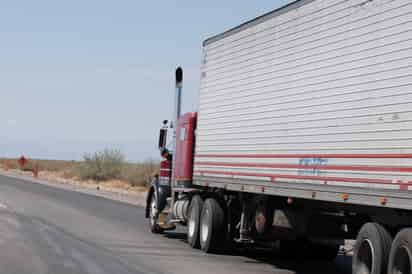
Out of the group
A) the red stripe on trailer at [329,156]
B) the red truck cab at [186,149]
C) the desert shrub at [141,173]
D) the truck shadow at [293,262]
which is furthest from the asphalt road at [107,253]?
the desert shrub at [141,173]

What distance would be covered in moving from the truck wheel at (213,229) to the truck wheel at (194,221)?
1.76 feet

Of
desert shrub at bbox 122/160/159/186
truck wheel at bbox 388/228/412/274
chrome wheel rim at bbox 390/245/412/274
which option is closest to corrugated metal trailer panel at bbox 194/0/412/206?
truck wheel at bbox 388/228/412/274

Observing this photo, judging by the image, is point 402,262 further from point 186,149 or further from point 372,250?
point 186,149

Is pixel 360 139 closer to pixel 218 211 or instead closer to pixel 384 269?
pixel 384 269

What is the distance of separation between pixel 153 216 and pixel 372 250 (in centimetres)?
1142

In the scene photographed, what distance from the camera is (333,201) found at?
12.3 metres

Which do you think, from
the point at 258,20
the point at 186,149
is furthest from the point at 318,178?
the point at 186,149

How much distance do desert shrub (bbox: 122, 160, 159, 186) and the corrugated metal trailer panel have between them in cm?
3933

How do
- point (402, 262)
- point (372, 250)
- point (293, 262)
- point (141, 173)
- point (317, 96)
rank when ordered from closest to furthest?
point (402, 262), point (372, 250), point (317, 96), point (293, 262), point (141, 173)

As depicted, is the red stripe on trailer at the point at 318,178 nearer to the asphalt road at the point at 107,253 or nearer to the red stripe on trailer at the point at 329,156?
the red stripe on trailer at the point at 329,156

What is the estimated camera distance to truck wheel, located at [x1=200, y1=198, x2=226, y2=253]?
17656mm

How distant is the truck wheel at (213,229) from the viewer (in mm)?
17656

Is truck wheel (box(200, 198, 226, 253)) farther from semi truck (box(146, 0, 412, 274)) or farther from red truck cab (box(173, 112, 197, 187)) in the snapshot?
red truck cab (box(173, 112, 197, 187))

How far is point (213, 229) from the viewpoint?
58.0 feet
